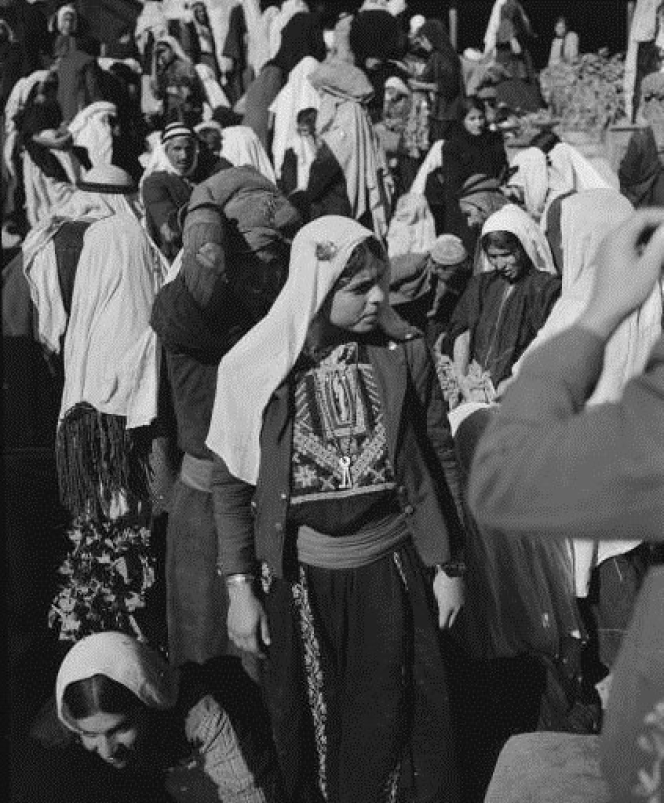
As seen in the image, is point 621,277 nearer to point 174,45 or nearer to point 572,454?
point 572,454

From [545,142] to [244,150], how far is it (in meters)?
1.80

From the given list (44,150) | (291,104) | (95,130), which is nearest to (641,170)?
(291,104)

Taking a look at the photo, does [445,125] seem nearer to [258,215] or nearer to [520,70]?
A: [520,70]

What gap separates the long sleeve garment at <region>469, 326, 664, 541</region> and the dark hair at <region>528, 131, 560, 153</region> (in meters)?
6.68

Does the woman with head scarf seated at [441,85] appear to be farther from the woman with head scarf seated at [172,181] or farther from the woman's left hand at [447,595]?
the woman's left hand at [447,595]

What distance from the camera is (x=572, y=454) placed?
208cm

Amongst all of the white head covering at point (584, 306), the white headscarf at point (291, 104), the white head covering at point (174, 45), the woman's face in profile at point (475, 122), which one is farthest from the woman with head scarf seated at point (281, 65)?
the white head covering at point (584, 306)

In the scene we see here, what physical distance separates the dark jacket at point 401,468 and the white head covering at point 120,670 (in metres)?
0.37

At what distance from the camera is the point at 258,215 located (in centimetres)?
461

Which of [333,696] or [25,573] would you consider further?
[25,573]

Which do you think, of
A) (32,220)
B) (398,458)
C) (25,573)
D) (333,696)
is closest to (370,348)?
(398,458)

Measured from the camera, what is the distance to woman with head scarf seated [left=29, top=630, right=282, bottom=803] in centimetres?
384

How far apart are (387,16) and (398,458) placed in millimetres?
8942

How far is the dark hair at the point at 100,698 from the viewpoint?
12.6ft
